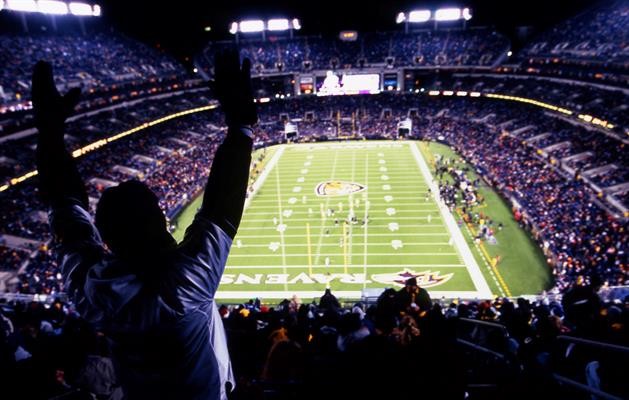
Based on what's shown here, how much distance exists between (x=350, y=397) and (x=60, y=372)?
376cm

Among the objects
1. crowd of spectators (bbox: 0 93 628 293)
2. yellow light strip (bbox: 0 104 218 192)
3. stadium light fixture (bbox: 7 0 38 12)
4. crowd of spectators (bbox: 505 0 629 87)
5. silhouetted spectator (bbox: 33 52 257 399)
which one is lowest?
crowd of spectators (bbox: 0 93 628 293)

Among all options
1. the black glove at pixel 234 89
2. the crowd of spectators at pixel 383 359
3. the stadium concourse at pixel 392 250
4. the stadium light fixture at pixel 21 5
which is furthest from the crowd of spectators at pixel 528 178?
the black glove at pixel 234 89

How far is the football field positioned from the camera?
2270 centimetres

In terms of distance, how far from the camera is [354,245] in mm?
26922

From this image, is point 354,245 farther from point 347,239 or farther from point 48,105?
point 48,105

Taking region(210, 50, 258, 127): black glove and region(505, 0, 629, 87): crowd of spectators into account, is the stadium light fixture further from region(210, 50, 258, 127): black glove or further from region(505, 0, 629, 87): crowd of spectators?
region(210, 50, 258, 127): black glove

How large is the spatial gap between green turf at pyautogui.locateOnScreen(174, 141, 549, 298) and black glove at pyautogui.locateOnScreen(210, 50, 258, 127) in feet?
66.9

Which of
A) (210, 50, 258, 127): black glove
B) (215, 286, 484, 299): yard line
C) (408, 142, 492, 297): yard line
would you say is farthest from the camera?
(408, 142, 492, 297): yard line

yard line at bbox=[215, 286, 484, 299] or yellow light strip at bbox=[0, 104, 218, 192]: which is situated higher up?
yellow light strip at bbox=[0, 104, 218, 192]

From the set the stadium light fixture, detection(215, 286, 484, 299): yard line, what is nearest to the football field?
detection(215, 286, 484, 299): yard line

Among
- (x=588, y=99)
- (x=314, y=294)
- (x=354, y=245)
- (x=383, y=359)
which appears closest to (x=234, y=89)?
(x=383, y=359)

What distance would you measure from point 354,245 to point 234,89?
83.0 ft

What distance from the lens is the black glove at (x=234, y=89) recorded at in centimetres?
199

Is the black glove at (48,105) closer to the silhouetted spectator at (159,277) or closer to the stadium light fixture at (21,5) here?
the silhouetted spectator at (159,277)
